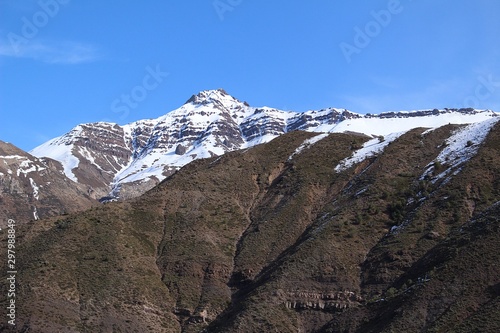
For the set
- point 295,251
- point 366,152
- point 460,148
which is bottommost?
point 295,251

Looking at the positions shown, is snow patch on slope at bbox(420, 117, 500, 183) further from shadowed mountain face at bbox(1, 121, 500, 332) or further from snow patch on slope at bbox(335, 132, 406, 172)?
snow patch on slope at bbox(335, 132, 406, 172)

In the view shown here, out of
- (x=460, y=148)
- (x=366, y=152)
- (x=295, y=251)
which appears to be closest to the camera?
(x=295, y=251)

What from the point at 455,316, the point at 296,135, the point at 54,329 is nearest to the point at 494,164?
the point at 455,316

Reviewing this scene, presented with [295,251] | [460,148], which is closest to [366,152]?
[460,148]

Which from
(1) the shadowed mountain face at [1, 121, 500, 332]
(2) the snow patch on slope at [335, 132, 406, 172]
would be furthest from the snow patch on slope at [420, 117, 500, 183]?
(2) the snow patch on slope at [335, 132, 406, 172]

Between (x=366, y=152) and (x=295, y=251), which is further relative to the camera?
(x=366, y=152)

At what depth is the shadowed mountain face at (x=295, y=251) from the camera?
65.3 meters

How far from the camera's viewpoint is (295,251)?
3120 inches

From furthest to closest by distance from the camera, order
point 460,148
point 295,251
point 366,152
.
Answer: point 366,152, point 460,148, point 295,251

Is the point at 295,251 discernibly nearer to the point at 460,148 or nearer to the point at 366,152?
the point at 460,148

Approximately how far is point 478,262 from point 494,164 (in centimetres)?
2588

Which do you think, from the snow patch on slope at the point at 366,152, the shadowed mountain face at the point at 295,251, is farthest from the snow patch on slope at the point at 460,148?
the snow patch on slope at the point at 366,152

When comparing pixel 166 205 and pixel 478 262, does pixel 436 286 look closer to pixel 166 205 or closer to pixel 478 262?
pixel 478 262

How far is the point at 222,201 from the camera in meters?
97.4
